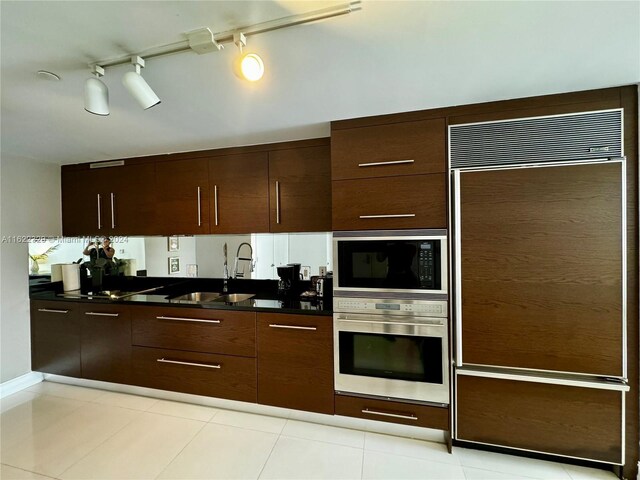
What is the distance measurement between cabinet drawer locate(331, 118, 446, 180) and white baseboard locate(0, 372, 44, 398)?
3.41 m

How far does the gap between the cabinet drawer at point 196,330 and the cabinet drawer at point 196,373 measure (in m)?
0.06

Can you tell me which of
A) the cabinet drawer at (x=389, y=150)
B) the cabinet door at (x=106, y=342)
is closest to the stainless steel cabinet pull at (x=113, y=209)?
the cabinet door at (x=106, y=342)

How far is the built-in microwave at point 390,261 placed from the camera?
1.76m

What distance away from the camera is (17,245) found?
8.49 ft

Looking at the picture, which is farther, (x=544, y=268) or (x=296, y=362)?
(x=296, y=362)

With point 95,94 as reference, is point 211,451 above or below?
below

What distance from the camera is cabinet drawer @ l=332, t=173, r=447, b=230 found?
1770 millimetres

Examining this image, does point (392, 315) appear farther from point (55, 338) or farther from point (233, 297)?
point (55, 338)

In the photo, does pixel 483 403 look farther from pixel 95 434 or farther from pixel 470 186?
pixel 95 434

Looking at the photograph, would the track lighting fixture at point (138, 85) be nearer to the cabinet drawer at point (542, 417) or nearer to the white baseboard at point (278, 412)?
the white baseboard at point (278, 412)

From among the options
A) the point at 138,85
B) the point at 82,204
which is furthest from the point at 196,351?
the point at 82,204

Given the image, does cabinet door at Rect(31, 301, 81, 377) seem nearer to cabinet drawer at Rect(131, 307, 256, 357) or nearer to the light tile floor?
the light tile floor

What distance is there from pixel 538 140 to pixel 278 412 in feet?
8.37

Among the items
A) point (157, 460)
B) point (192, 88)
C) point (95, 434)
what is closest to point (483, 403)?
point (157, 460)
